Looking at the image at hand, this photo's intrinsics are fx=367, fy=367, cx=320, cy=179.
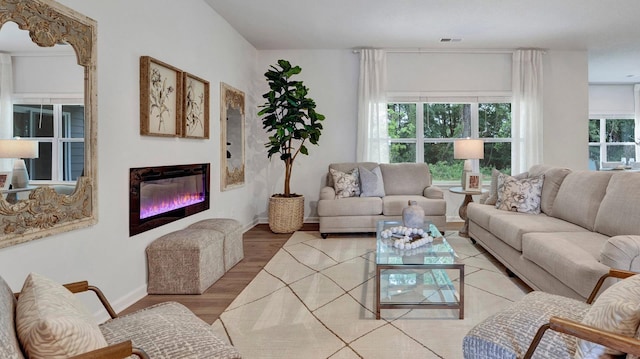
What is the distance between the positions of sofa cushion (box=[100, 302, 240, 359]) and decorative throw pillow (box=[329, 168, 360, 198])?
3.49 m

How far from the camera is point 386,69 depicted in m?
5.70

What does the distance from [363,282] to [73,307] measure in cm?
227

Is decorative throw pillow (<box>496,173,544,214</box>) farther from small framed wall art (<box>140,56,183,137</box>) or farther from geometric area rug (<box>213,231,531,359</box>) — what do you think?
small framed wall art (<box>140,56,183,137</box>)

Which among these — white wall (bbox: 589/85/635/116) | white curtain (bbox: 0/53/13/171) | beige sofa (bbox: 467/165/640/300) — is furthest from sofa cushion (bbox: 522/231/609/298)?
white wall (bbox: 589/85/635/116)

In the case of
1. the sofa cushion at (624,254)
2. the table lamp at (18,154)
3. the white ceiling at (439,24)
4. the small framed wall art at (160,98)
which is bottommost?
the sofa cushion at (624,254)

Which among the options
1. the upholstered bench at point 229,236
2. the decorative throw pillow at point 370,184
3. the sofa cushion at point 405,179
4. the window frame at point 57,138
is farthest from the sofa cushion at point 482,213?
the window frame at point 57,138

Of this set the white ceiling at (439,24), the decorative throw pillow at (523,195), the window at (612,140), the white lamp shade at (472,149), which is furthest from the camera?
the window at (612,140)

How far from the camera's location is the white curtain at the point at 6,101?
179 centimetres

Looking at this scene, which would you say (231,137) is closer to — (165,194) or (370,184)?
(165,194)

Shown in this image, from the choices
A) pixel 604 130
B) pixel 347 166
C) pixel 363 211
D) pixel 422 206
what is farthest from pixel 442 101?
pixel 604 130

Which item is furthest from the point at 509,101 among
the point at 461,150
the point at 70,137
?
the point at 70,137

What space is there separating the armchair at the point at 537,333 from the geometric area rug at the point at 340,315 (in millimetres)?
524

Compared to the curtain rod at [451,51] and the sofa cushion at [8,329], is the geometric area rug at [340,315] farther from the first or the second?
the curtain rod at [451,51]

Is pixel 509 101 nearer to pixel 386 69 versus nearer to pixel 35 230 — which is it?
pixel 386 69
